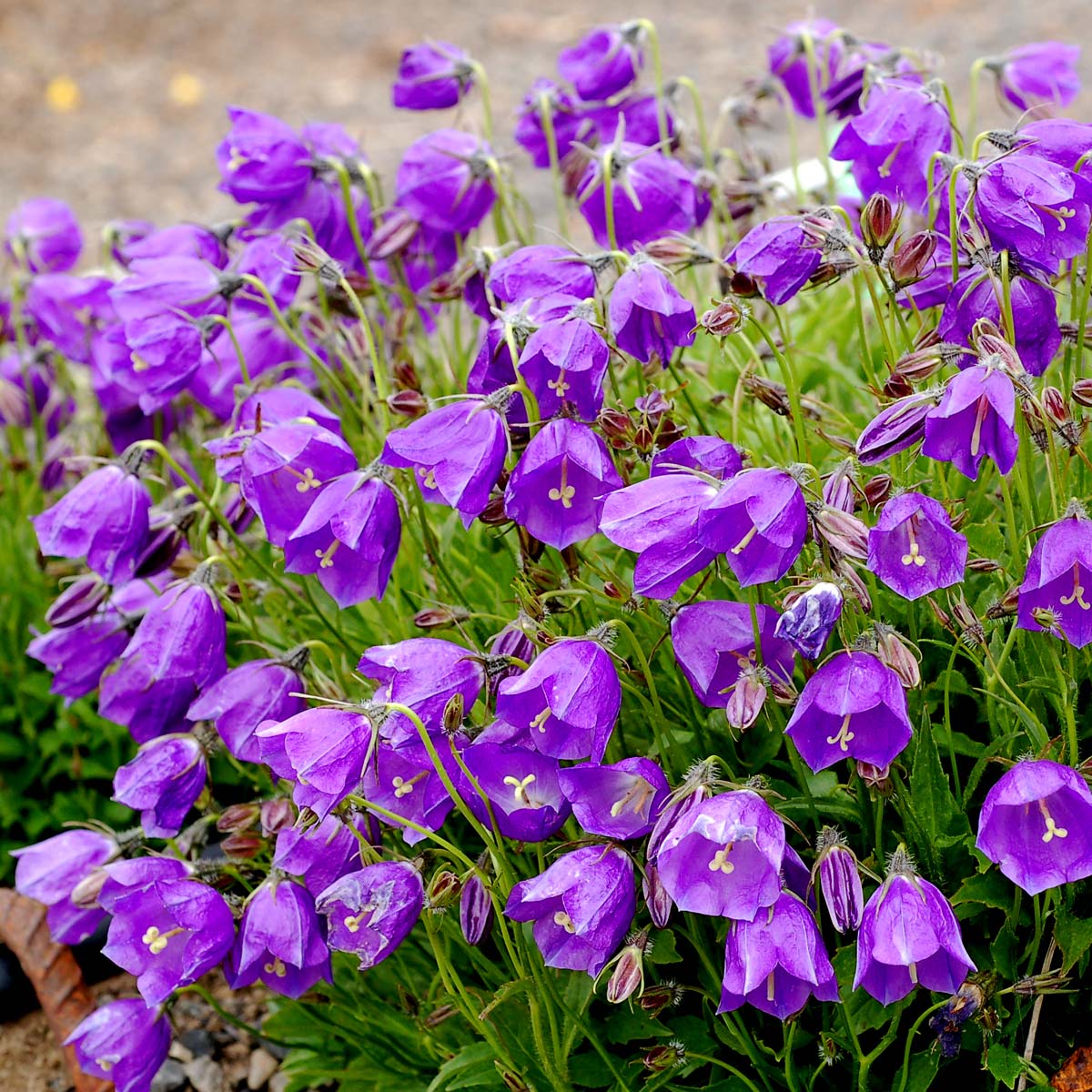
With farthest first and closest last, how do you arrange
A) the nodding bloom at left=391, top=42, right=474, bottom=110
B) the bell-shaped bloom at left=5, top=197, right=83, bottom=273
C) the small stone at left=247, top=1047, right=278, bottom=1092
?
the bell-shaped bloom at left=5, top=197, right=83, bottom=273 < the nodding bloom at left=391, top=42, right=474, bottom=110 < the small stone at left=247, top=1047, right=278, bottom=1092

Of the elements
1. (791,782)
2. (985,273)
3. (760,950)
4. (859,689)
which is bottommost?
(791,782)

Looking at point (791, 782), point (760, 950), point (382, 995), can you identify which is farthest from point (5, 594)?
point (760, 950)

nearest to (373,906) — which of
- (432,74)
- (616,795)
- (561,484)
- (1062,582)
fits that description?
(616,795)

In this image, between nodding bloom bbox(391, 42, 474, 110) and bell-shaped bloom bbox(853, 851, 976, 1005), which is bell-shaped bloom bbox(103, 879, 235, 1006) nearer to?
bell-shaped bloom bbox(853, 851, 976, 1005)

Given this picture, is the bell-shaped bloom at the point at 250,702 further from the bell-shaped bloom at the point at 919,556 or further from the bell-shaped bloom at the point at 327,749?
the bell-shaped bloom at the point at 919,556

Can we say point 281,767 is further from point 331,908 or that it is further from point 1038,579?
point 1038,579

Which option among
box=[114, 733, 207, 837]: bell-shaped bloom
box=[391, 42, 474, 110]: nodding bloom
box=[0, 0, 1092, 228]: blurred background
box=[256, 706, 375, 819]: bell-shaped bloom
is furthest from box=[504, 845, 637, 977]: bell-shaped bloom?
box=[0, 0, 1092, 228]: blurred background

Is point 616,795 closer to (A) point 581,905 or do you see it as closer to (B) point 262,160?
(A) point 581,905
